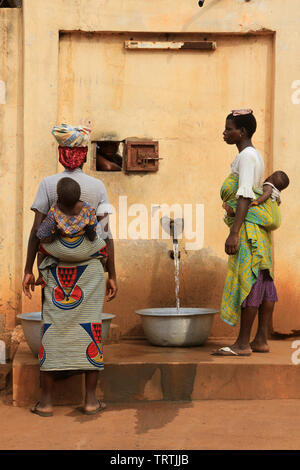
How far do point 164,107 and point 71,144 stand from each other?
170cm

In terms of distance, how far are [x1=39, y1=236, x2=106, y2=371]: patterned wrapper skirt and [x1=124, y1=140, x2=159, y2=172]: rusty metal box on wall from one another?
1.68m

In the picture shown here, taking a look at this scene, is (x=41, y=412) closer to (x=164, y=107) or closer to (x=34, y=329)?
(x=34, y=329)

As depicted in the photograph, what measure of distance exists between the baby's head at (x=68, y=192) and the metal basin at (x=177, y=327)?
1.39 meters

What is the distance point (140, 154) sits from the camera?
569cm

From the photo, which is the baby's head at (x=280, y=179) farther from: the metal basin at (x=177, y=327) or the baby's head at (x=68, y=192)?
the baby's head at (x=68, y=192)

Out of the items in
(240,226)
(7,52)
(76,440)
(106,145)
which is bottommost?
(76,440)

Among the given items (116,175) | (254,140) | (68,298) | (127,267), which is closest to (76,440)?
(68,298)

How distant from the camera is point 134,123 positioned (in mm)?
5723

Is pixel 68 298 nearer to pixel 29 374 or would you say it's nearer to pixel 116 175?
pixel 29 374

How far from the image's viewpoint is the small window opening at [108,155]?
5.74 metres

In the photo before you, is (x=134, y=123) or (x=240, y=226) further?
(x=134, y=123)

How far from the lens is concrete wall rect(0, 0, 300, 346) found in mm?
5598

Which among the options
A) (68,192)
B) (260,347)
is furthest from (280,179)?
(68,192)

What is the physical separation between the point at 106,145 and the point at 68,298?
1.98m
